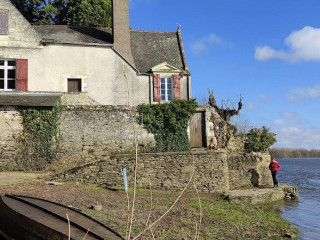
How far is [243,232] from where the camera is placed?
10.3 metres

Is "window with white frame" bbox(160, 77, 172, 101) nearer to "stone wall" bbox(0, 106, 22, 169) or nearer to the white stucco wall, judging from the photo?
the white stucco wall

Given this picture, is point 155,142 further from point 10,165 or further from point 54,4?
point 54,4

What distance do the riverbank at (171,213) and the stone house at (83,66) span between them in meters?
6.11

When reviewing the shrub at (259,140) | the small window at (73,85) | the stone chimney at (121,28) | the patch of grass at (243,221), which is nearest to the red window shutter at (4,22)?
the small window at (73,85)

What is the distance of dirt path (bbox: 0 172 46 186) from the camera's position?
43.2ft

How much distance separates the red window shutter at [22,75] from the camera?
18.8m

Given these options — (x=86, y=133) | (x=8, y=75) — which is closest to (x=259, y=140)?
(x=86, y=133)

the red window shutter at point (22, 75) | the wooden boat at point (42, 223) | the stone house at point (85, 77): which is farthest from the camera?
the red window shutter at point (22, 75)

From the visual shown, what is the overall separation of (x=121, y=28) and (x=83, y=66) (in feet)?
12.2

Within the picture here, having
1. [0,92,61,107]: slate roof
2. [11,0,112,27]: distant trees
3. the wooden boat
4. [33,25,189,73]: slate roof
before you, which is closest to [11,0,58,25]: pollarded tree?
[11,0,112,27]: distant trees

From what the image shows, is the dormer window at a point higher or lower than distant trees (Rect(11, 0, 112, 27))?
lower

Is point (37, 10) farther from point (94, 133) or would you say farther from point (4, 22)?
point (94, 133)

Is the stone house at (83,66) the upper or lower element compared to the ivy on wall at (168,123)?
upper

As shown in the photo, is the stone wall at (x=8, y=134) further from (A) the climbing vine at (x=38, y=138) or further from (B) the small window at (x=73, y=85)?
(B) the small window at (x=73, y=85)
